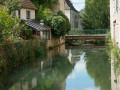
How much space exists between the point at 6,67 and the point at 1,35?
2129 millimetres

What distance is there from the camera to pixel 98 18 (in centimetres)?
4659

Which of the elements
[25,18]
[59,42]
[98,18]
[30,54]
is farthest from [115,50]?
[98,18]

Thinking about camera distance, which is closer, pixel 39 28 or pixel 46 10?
pixel 39 28

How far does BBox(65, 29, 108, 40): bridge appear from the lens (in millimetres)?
40750

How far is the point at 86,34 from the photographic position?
42.4 meters

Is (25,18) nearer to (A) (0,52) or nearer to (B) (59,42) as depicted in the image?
(B) (59,42)

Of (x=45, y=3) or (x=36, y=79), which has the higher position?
(x=45, y=3)

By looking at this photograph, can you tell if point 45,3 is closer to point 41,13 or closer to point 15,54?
point 41,13

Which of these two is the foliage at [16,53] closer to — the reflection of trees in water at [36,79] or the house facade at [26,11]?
the reflection of trees in water at [36,79]

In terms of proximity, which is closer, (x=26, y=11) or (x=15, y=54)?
(x=15, y=54)

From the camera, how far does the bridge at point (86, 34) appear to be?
40.8 m

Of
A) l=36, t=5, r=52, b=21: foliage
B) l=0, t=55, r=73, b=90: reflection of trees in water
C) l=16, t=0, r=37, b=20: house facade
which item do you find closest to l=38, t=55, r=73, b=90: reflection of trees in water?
l=0, t=55, r=73, b=90: reflection of trees in water

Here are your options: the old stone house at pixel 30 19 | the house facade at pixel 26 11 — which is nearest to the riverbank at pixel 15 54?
the old stone house at pixel 30 19

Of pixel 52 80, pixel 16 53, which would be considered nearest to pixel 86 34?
pixel 16 53
